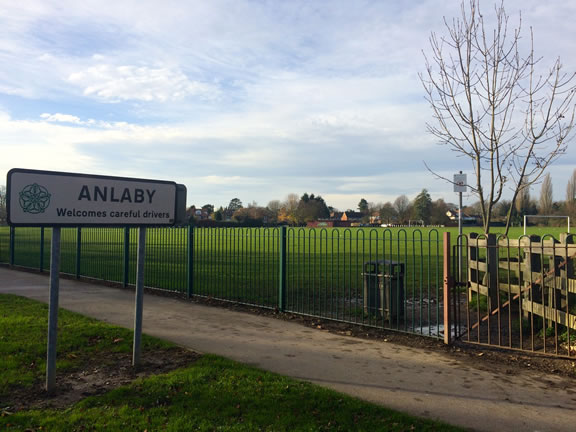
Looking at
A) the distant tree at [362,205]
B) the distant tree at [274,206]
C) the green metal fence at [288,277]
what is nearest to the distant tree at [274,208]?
the distant tree at [274,206]

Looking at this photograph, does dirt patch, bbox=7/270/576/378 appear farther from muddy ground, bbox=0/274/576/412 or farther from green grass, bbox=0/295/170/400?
green grass, bbox=0/295/170/400

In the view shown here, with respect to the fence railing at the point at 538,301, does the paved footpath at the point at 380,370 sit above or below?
below

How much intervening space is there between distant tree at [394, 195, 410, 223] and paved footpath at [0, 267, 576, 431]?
324ft

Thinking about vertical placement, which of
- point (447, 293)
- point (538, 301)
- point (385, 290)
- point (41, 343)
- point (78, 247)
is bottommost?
point (41, 343)

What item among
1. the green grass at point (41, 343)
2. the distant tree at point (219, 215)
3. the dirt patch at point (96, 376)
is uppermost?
the distant tree at point (219, 215)

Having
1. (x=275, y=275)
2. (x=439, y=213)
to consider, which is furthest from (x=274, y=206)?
(x=275, y=275)

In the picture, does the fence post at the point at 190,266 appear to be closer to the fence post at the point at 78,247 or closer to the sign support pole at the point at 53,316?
the fence post at the point at 78,247

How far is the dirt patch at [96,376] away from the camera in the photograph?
14.9ft

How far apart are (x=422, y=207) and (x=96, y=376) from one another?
10531cm

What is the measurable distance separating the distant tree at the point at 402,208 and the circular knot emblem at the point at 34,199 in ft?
335

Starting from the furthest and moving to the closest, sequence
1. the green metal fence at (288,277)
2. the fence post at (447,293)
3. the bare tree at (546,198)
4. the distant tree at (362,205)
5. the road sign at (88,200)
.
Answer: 1. the distant tree at (362,205)
2. the bare tree at (546,198)
3. the green metal fence at (288,277)
4. the fence post at (447,293)
5. the road sign at (88,200)

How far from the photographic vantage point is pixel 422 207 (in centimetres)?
10525

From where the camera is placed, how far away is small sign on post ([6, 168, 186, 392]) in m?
4.56

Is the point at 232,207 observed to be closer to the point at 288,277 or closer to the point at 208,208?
the point at 208,208
